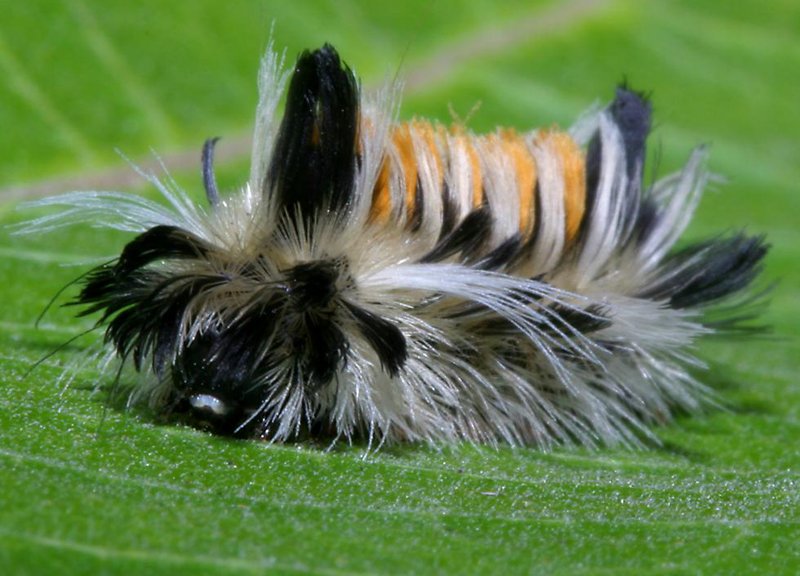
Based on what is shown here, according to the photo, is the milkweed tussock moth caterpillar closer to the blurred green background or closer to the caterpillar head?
the caterpillar head

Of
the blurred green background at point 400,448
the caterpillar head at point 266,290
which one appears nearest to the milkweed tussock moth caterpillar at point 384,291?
the caterpillar head at point 266,290

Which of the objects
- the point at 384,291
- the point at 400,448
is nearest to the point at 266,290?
the point at 384,291

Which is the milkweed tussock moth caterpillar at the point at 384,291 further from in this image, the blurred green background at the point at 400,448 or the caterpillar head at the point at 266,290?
the blurred green background at the point at 400,448

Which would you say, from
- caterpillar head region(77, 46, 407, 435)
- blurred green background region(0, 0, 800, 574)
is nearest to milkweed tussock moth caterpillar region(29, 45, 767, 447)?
caterpillar head region(77, 46, 407, 435)

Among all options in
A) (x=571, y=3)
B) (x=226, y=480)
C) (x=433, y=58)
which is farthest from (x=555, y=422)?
(x=571, y=3)

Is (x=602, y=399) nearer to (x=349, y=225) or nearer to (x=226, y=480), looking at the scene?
(x=349, y=225)

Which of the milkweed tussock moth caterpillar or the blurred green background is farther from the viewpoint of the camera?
the milkweed tussock moth caterpillar

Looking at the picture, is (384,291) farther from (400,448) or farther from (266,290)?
(400,448)
